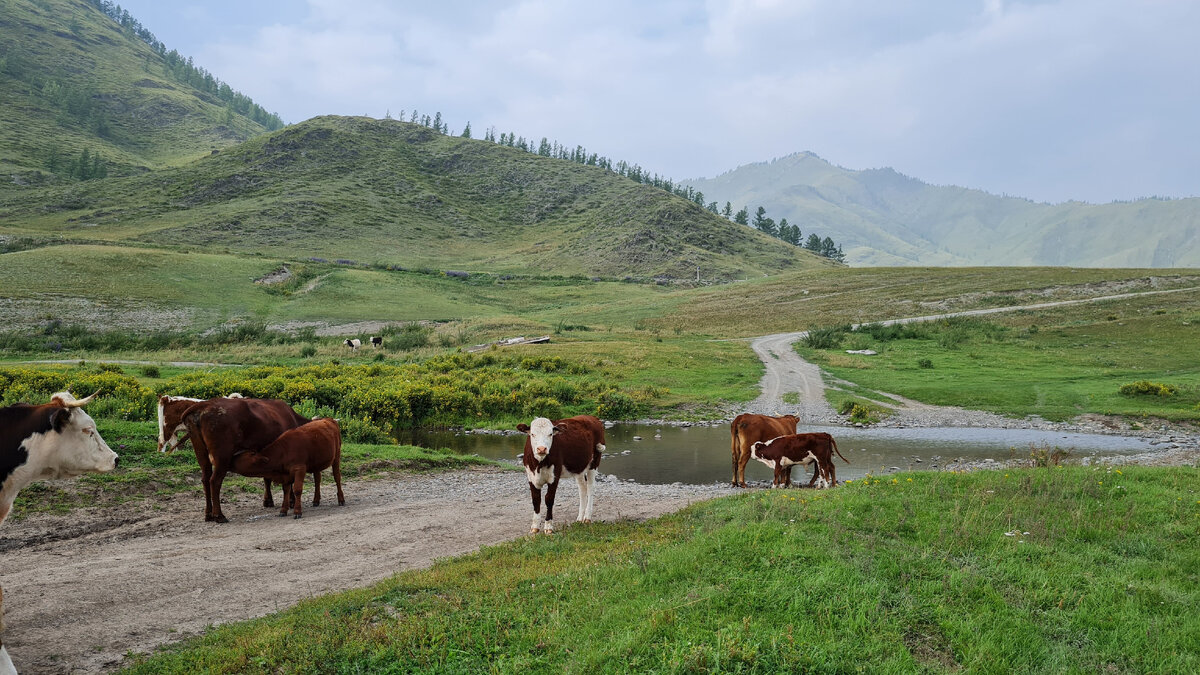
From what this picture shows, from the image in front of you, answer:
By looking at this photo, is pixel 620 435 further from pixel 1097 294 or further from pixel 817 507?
pixel 1097 294

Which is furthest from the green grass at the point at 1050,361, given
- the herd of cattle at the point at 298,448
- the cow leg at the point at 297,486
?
the cow leg at the point at 297,486

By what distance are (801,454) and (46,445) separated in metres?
15.8

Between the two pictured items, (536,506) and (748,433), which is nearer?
(536,506)

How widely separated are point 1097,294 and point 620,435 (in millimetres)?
69746

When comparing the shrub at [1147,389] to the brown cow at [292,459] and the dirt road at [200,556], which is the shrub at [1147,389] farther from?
the brown cow at [292,459]

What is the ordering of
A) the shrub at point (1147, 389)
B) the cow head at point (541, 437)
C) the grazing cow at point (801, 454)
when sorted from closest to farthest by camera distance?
the cow head at point (541, 437)
the grazing cow at point (801, 454)
the shrub at point (1147, 389)

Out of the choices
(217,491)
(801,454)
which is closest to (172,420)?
(217,491)

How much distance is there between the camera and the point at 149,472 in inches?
643

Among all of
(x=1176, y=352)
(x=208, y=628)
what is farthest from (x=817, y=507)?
(x=1176, y=352)

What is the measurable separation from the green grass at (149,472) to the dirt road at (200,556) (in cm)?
67

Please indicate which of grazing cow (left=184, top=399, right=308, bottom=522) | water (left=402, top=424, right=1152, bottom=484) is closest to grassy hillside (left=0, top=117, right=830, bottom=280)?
water (left=402, top=424, right=1152, bottom=484)

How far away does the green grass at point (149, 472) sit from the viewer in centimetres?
1399

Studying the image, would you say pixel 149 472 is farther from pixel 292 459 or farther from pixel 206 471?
pixel 292 459

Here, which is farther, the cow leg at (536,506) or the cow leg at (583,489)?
the cow leg at (583,489)
